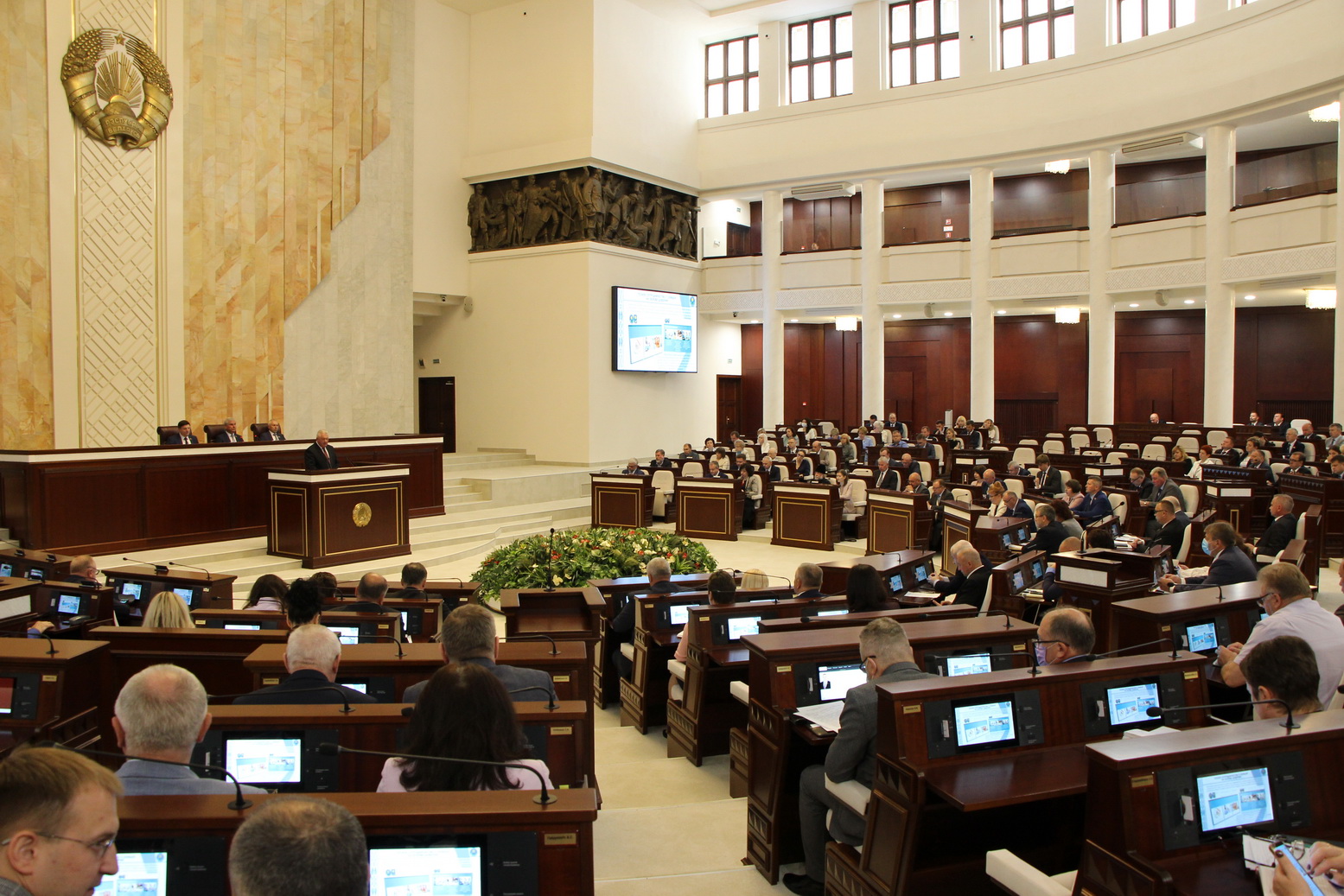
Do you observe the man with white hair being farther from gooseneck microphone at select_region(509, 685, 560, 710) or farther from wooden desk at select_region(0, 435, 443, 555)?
wooden desk at select_region(0, 435, 443, 555)

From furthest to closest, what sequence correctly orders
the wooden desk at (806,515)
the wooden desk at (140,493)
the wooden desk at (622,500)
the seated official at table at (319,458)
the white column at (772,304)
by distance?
the white column at (772,304)
the wooden desk at (622,500)
the wooden desk at (806,515)
the seated official at table at (319,458)
the wooden desk at (140,493)

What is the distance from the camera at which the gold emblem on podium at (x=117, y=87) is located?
12.7 meters

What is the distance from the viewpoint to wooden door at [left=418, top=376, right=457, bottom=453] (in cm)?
2059

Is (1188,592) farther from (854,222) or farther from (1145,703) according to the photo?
(854,222)

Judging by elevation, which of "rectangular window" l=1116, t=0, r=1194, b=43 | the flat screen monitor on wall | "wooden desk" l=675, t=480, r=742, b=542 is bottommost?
"wooden desk" l=675, t=480, r=742, b=542

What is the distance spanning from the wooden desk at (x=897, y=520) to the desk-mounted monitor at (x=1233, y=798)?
382 inches

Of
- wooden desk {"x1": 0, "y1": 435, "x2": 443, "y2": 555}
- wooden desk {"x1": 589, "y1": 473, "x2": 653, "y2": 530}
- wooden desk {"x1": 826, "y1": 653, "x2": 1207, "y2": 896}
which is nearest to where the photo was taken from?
wooden desk {"x1": 826, "y1": 653, "x2": 1207, "y2": 896}

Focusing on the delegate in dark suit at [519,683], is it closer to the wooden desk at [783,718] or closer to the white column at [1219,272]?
the wooden desk at [783,718]

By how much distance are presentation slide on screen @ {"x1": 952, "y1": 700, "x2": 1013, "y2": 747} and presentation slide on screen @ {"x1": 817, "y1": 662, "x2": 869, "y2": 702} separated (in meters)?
0.87

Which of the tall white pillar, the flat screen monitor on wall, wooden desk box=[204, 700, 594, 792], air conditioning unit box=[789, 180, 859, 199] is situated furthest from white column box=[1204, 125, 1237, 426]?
wooden desk box=[204, 700, 594, 792]

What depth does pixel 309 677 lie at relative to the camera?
11.4 feet

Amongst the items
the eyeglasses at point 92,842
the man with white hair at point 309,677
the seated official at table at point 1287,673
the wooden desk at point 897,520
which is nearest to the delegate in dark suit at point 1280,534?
the wooden desk at point 897,520

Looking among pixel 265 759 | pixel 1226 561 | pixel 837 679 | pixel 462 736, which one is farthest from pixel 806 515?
pixel 462 736

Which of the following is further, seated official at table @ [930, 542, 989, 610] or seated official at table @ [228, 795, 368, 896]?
seated official at table @ [930, 542, 989, 610]
